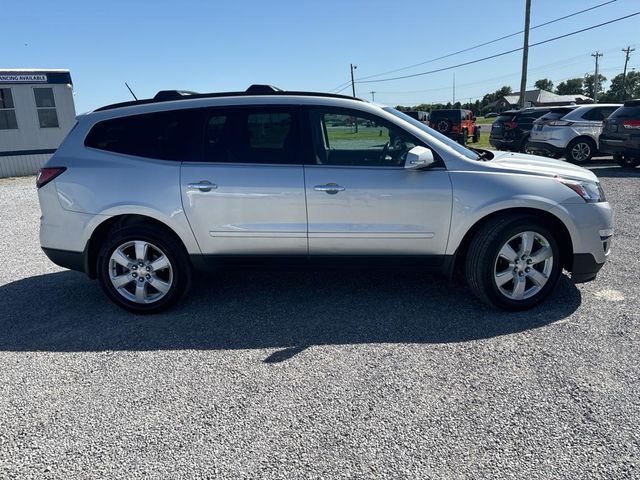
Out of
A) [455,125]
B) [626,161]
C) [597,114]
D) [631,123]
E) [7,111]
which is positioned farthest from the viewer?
[455,125]

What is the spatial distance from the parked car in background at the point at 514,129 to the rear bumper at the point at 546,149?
1.57 metres

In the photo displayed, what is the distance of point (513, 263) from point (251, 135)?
2.39m

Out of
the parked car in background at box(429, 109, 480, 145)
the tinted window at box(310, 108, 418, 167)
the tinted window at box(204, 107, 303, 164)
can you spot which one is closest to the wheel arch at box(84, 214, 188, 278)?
the tinted window at box(204, 107, 303, 164)

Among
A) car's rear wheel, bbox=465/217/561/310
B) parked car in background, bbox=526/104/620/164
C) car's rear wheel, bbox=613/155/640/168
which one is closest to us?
car's rear wheel, bbox=465/217/561/310

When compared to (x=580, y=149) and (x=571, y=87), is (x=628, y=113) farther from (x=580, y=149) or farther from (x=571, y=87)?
(x=571, y=87)

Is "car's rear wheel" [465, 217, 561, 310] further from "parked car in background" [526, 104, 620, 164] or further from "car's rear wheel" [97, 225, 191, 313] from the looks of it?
"parked car in background" [526, 104, 620, 164]

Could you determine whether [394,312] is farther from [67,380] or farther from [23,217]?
[23,217]

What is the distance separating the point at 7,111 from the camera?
49.4ft

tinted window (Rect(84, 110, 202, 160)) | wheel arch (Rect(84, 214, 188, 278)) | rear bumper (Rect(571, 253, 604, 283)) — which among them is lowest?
rear bumper (Rect(571, 253, 604, 283))

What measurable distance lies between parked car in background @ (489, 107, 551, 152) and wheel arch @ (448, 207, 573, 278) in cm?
1210

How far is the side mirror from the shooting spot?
11.9 feet

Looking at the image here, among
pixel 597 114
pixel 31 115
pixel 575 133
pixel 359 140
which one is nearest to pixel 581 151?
pixel 575 133

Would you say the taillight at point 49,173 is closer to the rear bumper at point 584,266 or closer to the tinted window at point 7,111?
the rear bumper at point 584,266

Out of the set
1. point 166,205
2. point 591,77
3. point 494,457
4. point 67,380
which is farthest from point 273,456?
Answer: point 591,77
